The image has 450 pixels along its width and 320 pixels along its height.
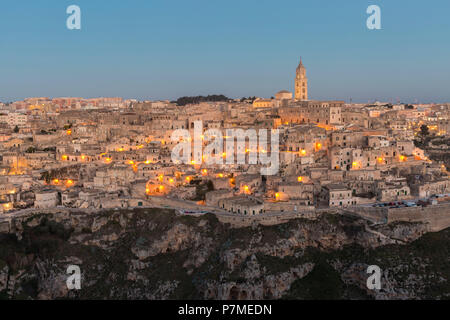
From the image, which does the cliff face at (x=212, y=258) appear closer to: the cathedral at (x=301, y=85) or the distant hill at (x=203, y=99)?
the cathedral at (x=301, y=85)

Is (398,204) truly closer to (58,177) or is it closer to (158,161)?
(158,161)

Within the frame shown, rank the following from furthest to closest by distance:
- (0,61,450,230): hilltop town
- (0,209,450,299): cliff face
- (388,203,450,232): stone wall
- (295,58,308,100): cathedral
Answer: (295,58,308,100): cathedral < (0,61,450,230): hilltop town < (388,203,450,232): stone wall < (0,209,450,299): cliff face

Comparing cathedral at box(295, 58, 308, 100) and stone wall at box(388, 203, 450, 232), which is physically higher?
cathedral at box(295, 58, 308, 100)

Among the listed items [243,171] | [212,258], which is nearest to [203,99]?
[243,171]

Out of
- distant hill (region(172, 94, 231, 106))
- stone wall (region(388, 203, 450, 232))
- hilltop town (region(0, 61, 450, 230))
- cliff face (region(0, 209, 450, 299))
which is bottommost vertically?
cliff face (region(0, 209, 450, 299))

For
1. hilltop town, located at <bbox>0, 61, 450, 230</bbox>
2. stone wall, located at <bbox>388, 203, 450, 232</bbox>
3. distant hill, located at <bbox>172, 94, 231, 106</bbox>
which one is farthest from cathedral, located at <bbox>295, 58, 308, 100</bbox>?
stone wall, located at <bbox>388, 203, 450, 232</bbox>

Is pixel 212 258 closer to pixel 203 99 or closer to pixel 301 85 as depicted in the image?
pixel 301 85

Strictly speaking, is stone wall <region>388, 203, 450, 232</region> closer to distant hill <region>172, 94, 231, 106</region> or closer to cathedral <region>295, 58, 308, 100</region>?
cathedral <region>295, 58, 308, 100</region>
